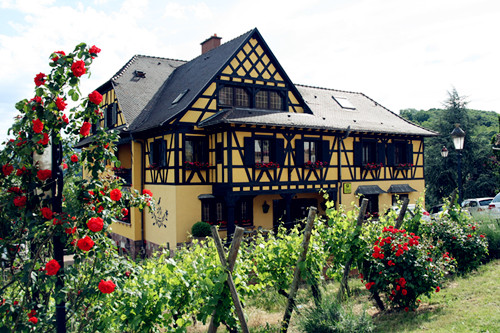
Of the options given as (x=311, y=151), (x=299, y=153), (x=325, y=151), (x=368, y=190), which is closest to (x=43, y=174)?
(x=299, y=153)

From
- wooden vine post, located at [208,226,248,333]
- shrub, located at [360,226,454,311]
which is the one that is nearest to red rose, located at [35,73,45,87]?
wooden vine post, located at [208,226,248,333]

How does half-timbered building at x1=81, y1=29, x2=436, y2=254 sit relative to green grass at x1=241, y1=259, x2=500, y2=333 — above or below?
above

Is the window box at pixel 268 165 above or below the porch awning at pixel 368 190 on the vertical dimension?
above

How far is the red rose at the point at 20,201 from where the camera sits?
4066 mm

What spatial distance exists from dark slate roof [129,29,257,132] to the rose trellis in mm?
11298

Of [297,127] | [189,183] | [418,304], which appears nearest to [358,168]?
[297,127]

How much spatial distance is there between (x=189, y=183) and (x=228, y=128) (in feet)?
8.89

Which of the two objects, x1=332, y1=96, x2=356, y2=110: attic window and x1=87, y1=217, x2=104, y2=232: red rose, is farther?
x1=332, y1=96, x2=356, y2=110: attic window

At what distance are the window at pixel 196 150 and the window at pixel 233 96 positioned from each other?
6.11ft

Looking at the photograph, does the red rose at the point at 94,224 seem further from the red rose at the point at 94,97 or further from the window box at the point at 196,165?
the window box at the point at 196,165

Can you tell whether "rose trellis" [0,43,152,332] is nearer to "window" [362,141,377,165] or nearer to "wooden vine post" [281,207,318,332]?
"wooden vine post" [281,207,318,332]

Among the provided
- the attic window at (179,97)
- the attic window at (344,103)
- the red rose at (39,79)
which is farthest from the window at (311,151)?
the red rose at (39,79)

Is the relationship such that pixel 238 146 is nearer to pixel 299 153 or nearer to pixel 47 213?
pixel 299 153

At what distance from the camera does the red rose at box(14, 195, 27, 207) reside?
407 cm
